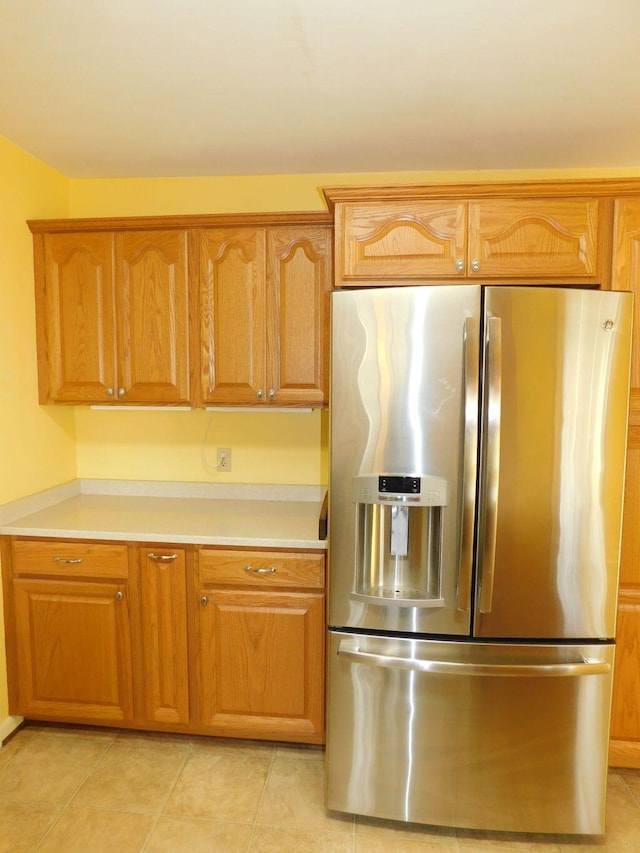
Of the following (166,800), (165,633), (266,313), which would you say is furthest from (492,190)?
(166,800)

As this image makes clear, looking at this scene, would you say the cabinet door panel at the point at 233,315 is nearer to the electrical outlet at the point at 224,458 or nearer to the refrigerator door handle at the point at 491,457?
the electrical outlet at the point at 224,458

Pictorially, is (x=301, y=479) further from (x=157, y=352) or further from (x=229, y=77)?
(x=229, y=77)

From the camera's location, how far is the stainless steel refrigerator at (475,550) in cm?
171

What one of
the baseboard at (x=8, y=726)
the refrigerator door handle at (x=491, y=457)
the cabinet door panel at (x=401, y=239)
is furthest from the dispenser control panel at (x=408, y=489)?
the baseboard at (x=8, y=726)

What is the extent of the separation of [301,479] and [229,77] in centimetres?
168

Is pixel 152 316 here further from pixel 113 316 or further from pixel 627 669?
pixel 627 669

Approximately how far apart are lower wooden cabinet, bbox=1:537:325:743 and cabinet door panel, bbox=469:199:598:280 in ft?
4.21

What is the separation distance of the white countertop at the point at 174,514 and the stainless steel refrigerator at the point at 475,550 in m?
0.43

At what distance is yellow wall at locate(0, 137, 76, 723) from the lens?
7.48 ft

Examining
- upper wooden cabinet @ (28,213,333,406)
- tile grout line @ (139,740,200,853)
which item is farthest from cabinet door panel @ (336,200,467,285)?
tile grout line @ (139,740,200,853)

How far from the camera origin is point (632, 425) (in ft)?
6.52

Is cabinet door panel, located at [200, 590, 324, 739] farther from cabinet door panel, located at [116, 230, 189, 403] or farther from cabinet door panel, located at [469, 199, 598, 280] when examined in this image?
cabinet door panel, located at [469, 199, 598, 280]

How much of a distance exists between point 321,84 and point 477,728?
220 cm

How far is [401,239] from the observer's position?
1922mm
